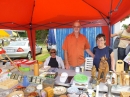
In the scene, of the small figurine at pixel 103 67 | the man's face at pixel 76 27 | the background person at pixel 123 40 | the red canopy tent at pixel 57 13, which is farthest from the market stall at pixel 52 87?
the background person at pixel 123 40

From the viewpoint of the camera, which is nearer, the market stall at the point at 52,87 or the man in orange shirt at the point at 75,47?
the market stall at the point at 52,87

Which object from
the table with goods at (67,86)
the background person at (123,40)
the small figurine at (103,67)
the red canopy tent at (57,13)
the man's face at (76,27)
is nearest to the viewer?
the table with goods at (67,86)

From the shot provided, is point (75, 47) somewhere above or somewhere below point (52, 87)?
above

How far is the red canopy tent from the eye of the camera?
2.78m

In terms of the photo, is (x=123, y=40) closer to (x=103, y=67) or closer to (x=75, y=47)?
(x=75, y=47)

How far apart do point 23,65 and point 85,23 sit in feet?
6.29

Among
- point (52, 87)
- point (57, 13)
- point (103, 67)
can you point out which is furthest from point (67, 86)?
point (57, 13)

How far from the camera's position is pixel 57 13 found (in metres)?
3.33

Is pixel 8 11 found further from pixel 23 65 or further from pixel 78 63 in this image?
pixel 78 63

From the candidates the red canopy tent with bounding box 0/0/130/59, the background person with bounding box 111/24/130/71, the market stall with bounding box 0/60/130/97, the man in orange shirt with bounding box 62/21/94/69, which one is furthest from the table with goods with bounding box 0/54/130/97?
the background person with bounding box 111/24/130/71

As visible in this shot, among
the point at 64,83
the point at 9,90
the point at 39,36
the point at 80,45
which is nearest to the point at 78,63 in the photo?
the point at 80,45

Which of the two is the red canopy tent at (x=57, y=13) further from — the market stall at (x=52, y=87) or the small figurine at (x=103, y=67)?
the market stall at (x=52, y=87)

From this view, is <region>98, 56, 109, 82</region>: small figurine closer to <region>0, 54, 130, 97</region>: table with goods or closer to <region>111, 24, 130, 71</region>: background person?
<region>0, 54, 130, 97</region>: table with goods

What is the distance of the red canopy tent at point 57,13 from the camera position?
9.11ft
